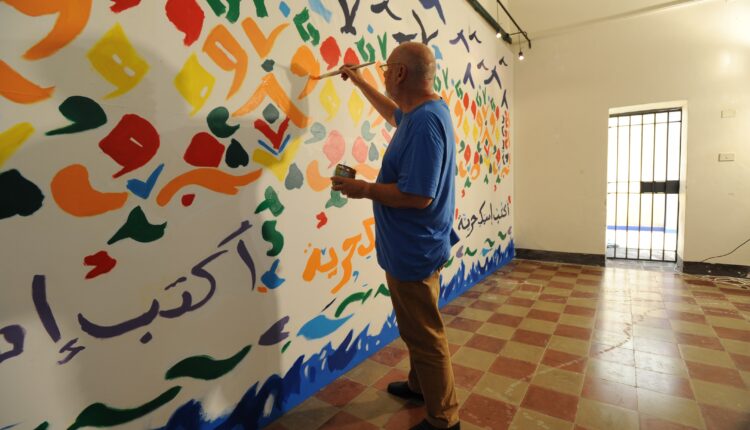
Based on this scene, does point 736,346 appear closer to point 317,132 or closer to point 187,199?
point 317,132

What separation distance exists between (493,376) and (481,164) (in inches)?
90.0

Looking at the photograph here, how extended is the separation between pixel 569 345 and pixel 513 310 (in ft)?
2.15

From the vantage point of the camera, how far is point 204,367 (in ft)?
4.28

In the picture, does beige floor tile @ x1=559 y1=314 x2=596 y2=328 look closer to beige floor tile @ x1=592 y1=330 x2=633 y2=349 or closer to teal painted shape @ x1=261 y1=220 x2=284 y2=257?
beige floor tile @ x1=592 y1=330 x2=633 y2=349

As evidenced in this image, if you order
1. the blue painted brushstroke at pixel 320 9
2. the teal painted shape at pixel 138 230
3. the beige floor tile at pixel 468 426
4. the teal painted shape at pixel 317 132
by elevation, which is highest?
the blue painted brushstroke at pixel 320 9

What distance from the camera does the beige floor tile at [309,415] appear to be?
1.56m

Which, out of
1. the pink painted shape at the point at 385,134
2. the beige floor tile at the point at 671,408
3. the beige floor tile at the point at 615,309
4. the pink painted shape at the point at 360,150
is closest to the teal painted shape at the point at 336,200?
the pink painted shape at the point at 360,150

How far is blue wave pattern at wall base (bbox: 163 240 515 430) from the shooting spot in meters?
1.30

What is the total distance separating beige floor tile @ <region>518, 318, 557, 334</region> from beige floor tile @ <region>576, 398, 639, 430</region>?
0.84 m

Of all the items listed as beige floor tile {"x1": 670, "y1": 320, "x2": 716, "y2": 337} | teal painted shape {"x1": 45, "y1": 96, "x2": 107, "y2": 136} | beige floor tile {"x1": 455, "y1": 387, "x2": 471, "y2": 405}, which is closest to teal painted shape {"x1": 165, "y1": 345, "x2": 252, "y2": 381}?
teal painted shape {"x1": 45, "y1": 96, "x2": 107, "y2": 136}

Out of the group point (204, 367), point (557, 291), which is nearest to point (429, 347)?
point (204, 367)

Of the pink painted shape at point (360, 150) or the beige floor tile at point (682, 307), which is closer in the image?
the pink painted shape at point (360, 150)

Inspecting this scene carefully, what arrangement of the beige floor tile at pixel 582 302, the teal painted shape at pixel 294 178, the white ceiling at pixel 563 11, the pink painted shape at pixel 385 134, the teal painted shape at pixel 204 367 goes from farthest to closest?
1. the white ceiling at pixel 563 11
2. the beige floor tile at pixel 582 302
3. the pink painted shape at pixel 385 134
4. the teal painted shape at pixel 294 178
5. the teal painted shape at pixel 204 367

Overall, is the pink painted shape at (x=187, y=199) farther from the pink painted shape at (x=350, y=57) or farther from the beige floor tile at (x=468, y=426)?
the beige floor tile at (x=468, y=426)
